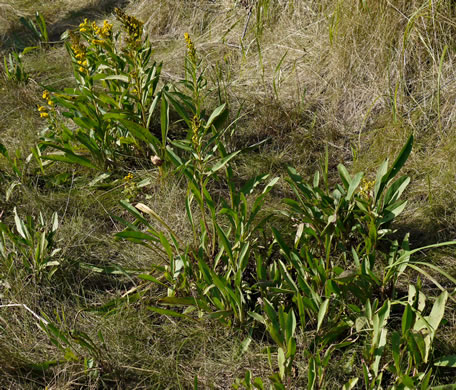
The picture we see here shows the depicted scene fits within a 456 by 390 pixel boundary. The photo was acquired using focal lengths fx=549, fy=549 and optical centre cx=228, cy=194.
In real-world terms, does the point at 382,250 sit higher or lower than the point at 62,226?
higher

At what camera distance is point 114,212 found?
7.82ft

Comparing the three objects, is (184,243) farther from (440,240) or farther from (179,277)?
(440,240)

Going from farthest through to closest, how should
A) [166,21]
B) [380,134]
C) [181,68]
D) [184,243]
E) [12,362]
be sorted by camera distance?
[166,21] < [181,68] < [380,134] < [184,243] < [12,362]

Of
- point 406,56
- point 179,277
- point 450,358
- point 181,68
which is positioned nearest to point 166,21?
point 181,68

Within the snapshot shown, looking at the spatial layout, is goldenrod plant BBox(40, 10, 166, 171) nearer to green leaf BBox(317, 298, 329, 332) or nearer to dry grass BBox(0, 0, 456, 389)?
dry grass BBox(0, 0, 456, 389)

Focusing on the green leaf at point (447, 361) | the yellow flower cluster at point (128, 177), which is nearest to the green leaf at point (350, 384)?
the green leaf at point (447, 361)

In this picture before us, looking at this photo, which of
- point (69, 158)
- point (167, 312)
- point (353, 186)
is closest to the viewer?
point (167, 312)

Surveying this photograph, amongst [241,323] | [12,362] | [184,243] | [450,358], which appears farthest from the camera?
[184,243]

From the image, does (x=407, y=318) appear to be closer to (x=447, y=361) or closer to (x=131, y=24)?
(x=447, y=361)

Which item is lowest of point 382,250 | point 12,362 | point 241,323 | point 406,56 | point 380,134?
point 12,362

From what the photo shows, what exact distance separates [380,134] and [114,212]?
1.25 metres

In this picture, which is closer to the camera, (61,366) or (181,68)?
(61,366)

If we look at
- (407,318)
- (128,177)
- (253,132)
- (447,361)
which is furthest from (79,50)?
(447,361)

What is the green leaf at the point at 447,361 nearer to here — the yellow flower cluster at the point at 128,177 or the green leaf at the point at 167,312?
the green leaf at the point at 167,312
